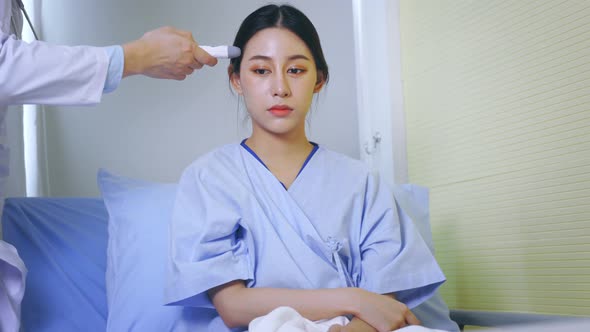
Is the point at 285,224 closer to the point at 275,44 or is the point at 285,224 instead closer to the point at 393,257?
the point at 393,257

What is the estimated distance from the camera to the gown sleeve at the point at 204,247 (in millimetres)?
1107

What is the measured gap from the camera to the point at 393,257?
1.20 metres

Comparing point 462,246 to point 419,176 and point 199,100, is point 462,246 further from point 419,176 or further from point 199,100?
point 199,100

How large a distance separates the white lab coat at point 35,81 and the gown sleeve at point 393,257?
554 millimetres

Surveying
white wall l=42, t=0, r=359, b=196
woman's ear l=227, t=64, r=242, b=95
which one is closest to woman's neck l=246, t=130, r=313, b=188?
woman's ear l=227, t=64, r=242, b=95

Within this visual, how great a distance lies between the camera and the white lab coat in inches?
39.3

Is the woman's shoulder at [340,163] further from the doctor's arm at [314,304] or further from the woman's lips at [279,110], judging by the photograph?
the doctor's arm at [314,304]

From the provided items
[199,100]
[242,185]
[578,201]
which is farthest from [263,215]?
[199,100]

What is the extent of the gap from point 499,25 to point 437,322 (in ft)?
2.47

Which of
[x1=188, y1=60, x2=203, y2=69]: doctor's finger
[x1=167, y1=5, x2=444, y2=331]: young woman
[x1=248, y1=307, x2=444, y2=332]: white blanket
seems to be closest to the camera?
[x1=248, y1=307, x2=444, y2=332]: white blanket

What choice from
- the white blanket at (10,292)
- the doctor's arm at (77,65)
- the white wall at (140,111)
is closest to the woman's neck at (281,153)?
the doctor's arm at (77,65)

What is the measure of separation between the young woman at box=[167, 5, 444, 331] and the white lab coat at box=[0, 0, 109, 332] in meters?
0.26

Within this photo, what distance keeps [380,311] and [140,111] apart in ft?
4.01

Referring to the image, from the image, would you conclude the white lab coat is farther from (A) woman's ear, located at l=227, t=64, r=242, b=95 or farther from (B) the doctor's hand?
(A) woman's ear, located at l=227, t=64, r=242, b=95
